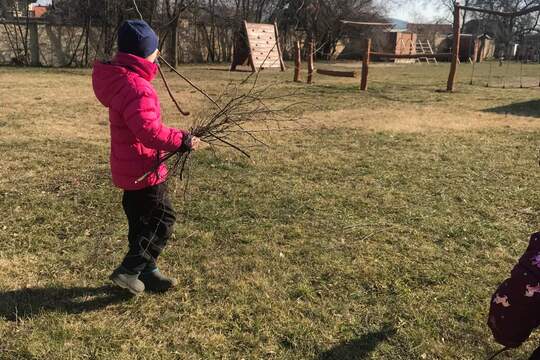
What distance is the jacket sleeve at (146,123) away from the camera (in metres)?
2.48

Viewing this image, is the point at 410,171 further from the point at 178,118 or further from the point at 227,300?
the point at 178,118

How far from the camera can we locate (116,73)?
2.52 metres

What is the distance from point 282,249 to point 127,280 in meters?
1.16

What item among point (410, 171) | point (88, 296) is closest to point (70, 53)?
point (410, 171)

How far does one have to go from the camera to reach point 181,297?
296cm

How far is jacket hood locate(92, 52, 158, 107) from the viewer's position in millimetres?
2520

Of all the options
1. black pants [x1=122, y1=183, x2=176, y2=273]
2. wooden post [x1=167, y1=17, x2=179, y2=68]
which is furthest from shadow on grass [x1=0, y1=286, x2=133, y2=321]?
wooden post [x1=167, y1=17, x2=179, y2=68]

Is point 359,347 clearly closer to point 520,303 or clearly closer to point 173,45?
point 520,303

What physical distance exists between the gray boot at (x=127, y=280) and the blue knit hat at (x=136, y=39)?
46.3 inches

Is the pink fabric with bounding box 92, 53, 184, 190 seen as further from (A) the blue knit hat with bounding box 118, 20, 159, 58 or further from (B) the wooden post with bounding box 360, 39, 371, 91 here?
(B) the wooden post with bounding box 360, 39, 371, 91

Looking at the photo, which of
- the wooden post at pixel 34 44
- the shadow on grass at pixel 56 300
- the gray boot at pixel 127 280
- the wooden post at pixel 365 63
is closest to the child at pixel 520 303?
the gray boot at pixel 127 280

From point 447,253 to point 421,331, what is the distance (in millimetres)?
1057

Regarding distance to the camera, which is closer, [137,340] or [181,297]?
[137,340]

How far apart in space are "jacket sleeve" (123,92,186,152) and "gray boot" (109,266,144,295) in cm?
77
